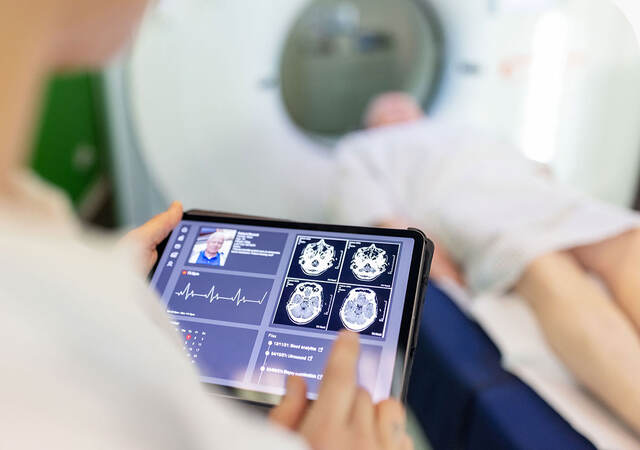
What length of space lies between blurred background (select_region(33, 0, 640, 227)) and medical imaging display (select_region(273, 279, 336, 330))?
73cm

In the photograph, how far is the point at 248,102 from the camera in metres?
1.28

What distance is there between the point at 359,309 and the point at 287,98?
3.98ft

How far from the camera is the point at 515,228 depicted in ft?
3.17

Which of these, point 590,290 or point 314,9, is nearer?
point 590,290

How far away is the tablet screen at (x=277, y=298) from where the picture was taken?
47 cm

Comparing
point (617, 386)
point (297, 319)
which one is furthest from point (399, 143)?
point (297, 319)

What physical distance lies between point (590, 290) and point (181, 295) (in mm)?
615

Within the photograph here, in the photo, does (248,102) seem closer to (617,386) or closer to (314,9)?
(314,9)

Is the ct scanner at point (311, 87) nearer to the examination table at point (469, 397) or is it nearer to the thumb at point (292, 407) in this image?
the examination table at point (469, 397)

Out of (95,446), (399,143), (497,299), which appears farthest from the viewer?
(399,143)

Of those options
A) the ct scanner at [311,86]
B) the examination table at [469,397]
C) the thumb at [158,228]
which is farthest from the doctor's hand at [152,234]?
the ct scanner at [311,86]

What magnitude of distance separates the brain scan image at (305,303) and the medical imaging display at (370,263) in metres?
0.03

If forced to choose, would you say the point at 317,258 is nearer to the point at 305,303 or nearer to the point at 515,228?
the point at 305,303

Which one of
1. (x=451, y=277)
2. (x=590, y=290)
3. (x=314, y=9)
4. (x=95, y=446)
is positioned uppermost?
(x=314, y=9)
